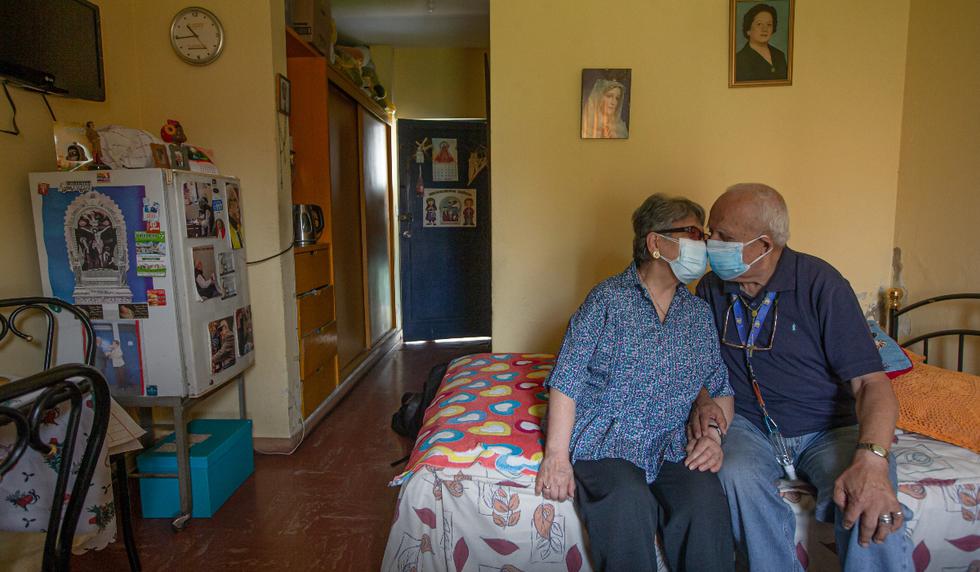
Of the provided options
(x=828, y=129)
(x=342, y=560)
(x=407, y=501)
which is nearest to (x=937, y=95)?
(x=828, y=129)

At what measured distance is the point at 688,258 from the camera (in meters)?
1.51

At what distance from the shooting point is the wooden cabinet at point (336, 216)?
3.04 m

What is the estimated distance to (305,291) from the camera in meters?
2.96

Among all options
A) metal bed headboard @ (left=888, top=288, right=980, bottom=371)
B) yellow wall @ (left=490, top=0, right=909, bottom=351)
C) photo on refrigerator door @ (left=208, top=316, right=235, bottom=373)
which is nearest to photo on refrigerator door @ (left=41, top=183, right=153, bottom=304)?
photo on refrigerator door @ (left=208, top=316, right=235, bottom=373)

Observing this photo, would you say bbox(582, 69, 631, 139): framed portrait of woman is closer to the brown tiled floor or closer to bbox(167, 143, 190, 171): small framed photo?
bbox(167, 143, 190, 171): small framed photo

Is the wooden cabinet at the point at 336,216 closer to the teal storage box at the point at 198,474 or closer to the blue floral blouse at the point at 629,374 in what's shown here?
the teal storage box at the point at 198,474

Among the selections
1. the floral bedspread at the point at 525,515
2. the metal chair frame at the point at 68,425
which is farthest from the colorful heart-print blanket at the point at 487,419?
the metal chair frame at the point at 68,425

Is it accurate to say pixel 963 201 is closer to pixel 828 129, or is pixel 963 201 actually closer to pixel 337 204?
pixel 828 129

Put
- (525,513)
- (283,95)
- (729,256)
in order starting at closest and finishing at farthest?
(525,513)
(729,256)
(283,95)

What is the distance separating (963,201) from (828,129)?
23.5 inches

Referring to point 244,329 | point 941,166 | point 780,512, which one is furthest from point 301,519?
point 941,166

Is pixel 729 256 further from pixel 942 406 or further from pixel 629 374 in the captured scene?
pixel 942 406

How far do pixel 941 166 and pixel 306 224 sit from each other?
280cm

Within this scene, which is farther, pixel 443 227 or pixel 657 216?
pixel 443 227
